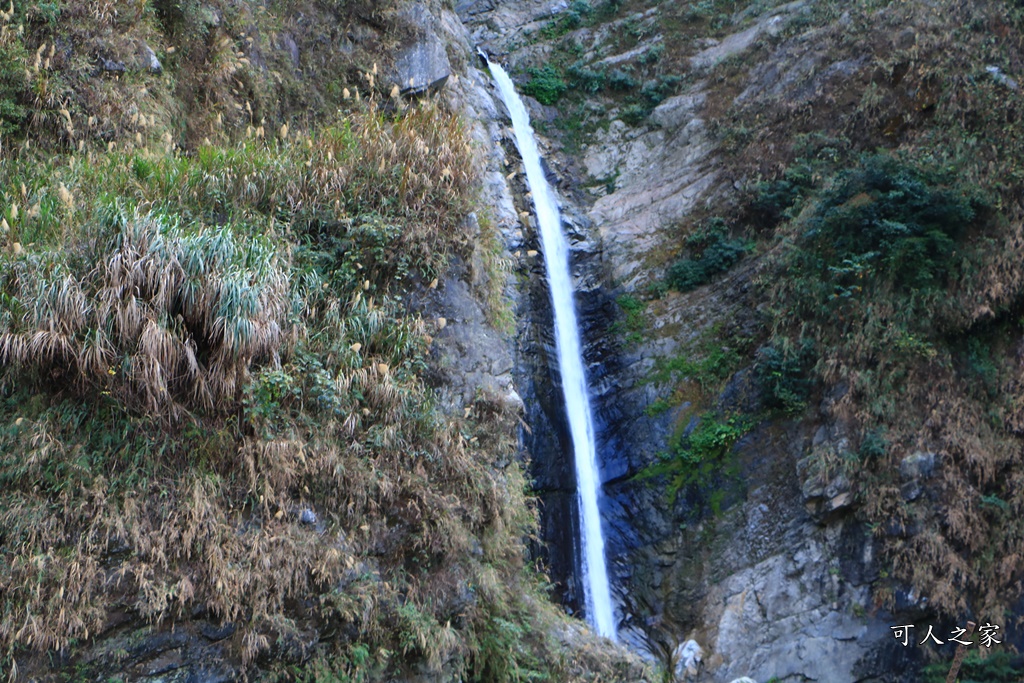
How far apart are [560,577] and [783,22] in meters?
13.4

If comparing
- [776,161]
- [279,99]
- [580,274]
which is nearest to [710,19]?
[776,161]

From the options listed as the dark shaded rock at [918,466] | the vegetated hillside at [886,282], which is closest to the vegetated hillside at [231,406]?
the vegetated hillside at [886,282]

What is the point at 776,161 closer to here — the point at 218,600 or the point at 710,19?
the point at 710,19

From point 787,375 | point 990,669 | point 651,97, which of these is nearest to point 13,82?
point 787,375

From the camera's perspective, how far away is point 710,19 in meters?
19.5

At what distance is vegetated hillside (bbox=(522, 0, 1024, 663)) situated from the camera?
1003 centimetres

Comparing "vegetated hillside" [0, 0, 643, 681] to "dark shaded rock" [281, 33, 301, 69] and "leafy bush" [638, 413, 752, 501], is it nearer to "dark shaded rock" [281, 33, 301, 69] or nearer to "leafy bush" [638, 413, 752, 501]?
"dark shaded rock" [281, 33, 301, 69]

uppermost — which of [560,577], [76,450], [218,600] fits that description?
[76,450]

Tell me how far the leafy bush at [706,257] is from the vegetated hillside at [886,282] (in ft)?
0.12

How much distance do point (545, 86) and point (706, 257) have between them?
7.00 m

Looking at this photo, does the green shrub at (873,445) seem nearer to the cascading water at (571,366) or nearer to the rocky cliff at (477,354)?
the rocky cliff at (477,354)

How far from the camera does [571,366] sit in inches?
535

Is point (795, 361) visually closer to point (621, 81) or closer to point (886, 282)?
point (886, 282)

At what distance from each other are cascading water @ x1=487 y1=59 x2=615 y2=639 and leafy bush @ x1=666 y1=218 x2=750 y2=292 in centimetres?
204
